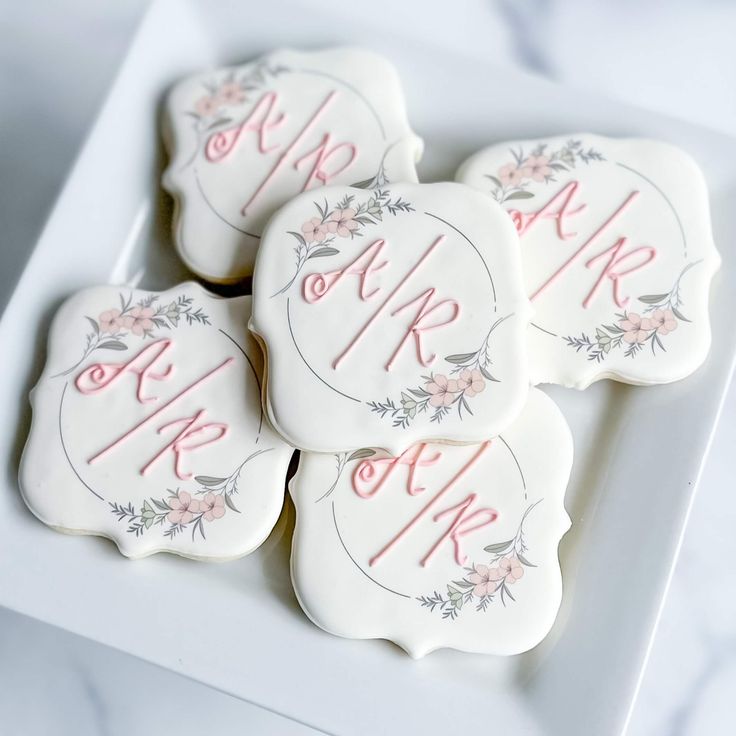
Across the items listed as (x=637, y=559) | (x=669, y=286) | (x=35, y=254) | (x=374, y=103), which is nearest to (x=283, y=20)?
(x=374, y=103)

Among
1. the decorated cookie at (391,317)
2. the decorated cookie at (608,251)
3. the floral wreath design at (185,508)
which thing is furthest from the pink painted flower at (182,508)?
the decorated cookie at (608,251)

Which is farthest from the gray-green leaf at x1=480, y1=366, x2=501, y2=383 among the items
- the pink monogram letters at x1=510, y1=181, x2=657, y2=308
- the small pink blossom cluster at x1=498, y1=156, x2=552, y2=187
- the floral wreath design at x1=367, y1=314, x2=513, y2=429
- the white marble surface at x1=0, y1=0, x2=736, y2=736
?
the white marble surface at x1=0, y1=0, x2=736, y2=736

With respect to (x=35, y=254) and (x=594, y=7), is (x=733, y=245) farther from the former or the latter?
(x=35, y=254)

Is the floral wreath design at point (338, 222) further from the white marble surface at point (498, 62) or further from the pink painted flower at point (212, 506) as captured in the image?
the white marble surface at point (498, 62)

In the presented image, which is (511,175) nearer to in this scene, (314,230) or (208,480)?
(314,230)

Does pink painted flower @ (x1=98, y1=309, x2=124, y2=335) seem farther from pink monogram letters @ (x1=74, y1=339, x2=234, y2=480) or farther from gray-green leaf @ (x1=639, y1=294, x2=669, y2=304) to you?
gray-green leaf @ (x1=639, y1=294, x2=669, y2=304)
